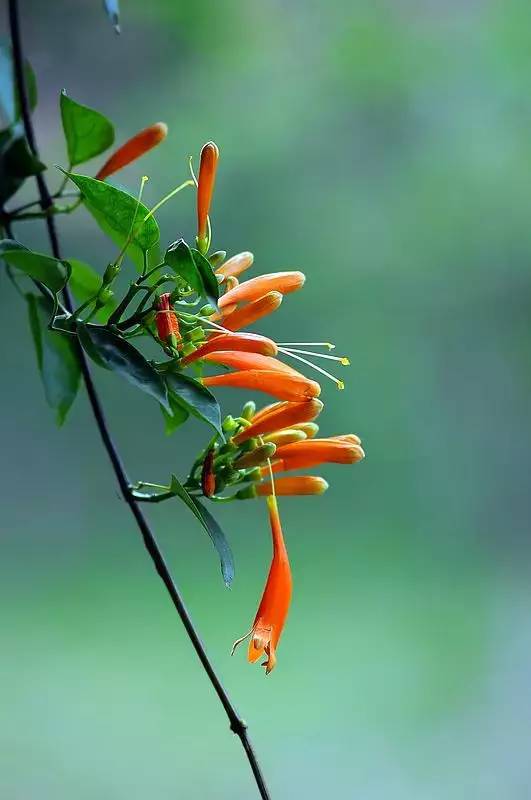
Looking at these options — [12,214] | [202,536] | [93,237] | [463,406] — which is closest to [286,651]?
[202,536]

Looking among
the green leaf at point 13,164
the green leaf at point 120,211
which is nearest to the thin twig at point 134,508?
the green leaf at point 13,164

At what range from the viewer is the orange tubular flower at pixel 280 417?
0.43 metres

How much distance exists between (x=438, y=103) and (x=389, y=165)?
0.34 feet

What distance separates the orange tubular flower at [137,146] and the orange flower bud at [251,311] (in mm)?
158

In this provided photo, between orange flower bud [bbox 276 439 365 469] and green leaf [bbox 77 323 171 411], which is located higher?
green leaf [bbox 77 323 171 411]

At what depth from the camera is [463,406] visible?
1.17 meters

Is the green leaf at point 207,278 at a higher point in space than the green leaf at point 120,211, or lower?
lower

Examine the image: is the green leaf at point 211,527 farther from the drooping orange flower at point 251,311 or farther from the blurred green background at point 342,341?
the blurred green background at point 342,341

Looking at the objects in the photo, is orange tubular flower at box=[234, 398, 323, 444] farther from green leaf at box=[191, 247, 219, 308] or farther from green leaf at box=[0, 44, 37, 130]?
green leaf at box=[0, 44, 37, 130]

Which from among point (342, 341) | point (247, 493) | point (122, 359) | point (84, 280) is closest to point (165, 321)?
point (122, 359)

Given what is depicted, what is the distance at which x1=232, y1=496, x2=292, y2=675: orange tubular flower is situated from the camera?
42cm

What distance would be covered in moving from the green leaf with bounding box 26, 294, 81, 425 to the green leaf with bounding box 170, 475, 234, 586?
0.64 feet

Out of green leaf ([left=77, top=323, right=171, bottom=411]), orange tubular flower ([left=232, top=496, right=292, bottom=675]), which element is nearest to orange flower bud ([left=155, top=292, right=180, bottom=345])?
green leaf ([left=77, top=323, right=171, bottom=411])

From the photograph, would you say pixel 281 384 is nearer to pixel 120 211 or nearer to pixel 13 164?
pixel 120 211
